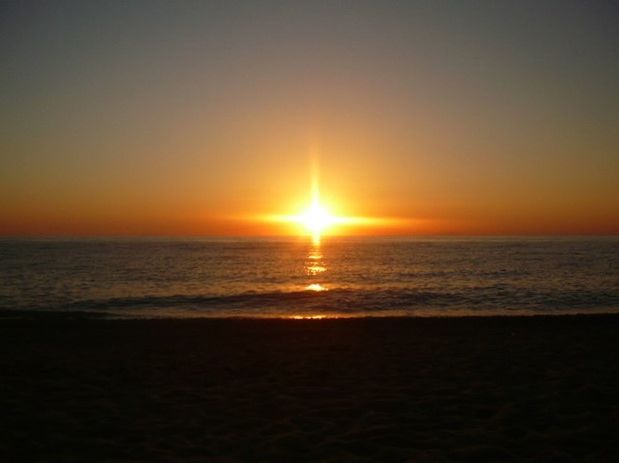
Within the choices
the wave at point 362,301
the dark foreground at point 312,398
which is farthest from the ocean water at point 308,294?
the dark foreground at point 312,398

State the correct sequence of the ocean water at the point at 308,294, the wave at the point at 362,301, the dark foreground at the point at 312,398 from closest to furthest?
the dark foreground at the point at 312,398, the ocean water at the point at 308,294, the wave at the point at 362,301

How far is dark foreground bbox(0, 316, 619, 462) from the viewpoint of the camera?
19.0 feet

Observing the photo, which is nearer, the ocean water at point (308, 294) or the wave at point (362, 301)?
the ocean water at point (308, 294)

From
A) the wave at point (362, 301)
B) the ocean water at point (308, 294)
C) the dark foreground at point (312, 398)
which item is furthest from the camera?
the wave at point (362, 301)

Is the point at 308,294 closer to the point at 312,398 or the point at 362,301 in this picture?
the point at 362,301

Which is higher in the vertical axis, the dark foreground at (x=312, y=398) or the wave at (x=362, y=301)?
the dark foreground at (x=312, y=398)

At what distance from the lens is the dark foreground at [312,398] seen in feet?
19.0

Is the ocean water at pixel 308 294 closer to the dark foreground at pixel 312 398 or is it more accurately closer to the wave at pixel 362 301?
the wave at pixel 362 301

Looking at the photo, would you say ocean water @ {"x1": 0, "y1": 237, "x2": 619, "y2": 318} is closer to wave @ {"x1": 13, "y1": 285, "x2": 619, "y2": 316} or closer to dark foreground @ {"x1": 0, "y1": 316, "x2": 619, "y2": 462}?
wave @ {"x1": 13, "y1": 285, "x2": 619, "y2": 316}

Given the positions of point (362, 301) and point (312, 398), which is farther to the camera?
point (362, 301)

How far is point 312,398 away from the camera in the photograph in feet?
25.7

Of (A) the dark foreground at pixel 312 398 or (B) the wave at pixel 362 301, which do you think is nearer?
(A) the dark foreground at pixel 312 398

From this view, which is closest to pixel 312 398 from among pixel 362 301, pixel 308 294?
pixel 362 301

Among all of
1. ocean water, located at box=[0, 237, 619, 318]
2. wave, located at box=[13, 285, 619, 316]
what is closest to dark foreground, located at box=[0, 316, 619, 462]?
ocean water, located at box=[0, 237, 619, 318]
